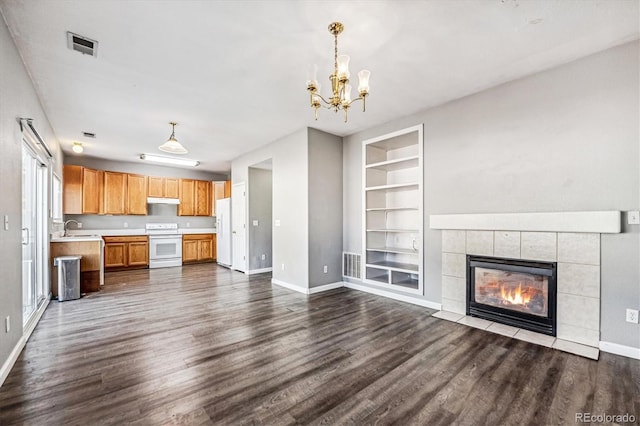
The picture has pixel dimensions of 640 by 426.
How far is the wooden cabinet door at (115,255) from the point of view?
269 inches

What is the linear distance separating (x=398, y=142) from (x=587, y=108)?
2.36 m

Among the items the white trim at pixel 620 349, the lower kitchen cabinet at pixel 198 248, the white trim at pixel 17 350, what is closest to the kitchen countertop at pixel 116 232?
the lower kitchen cabinet at pixel 198 248

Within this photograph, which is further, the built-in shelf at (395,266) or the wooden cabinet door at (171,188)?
the wooden cabinet door at (171,188)

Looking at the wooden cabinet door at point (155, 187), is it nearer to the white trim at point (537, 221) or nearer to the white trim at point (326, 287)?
the white trim at point (326, 287)

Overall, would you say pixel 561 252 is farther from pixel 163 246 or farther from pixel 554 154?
pixel 163 246

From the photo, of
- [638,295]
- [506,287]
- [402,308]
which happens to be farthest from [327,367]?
[638,295]

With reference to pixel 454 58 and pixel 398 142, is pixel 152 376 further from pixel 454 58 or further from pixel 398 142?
pixel 398 142

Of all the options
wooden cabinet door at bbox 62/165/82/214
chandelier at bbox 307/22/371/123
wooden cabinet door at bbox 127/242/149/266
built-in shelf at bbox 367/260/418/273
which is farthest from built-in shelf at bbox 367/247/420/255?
wooden cabinet door at bbox 62/165/82/214

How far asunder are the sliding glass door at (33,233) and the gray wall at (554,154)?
491 cm

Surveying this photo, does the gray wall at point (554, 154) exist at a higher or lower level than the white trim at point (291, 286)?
higher

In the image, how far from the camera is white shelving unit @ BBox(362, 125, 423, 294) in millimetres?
4562

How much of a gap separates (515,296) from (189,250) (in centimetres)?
752

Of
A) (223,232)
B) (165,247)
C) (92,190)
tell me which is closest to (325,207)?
(223,232)

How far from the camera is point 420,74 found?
10.2 ft
